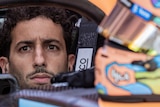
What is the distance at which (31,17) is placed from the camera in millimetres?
1851

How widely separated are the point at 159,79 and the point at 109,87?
11 centimetres

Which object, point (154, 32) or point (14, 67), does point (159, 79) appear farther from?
point (14, 67)

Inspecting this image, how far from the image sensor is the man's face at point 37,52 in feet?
5.52

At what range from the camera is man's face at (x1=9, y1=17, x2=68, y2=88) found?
5.52ft

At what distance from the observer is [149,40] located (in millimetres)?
1105

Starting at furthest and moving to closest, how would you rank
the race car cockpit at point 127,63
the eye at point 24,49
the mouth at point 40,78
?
the eye at point 24,49 < the mouth at point 40,78 < the race car cockpit at point 127,63

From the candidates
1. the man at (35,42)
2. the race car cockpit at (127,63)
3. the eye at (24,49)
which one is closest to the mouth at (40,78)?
the man at (35,42)

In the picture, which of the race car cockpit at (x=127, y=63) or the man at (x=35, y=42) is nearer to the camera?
the race car cockpit at (x=127, y=63)

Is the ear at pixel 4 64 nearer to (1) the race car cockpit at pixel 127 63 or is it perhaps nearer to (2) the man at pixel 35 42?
(2) the man at pixel 35 42

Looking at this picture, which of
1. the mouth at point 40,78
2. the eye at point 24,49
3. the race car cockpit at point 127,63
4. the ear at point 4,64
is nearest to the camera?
the race car cockpit at point 127,63

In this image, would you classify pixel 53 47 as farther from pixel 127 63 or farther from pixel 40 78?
pixel 127 63

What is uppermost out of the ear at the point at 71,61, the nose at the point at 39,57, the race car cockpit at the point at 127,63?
the ear at the point at 71,61

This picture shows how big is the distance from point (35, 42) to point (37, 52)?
83 millimetres

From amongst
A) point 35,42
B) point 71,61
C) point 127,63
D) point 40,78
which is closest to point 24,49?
point 35,42
